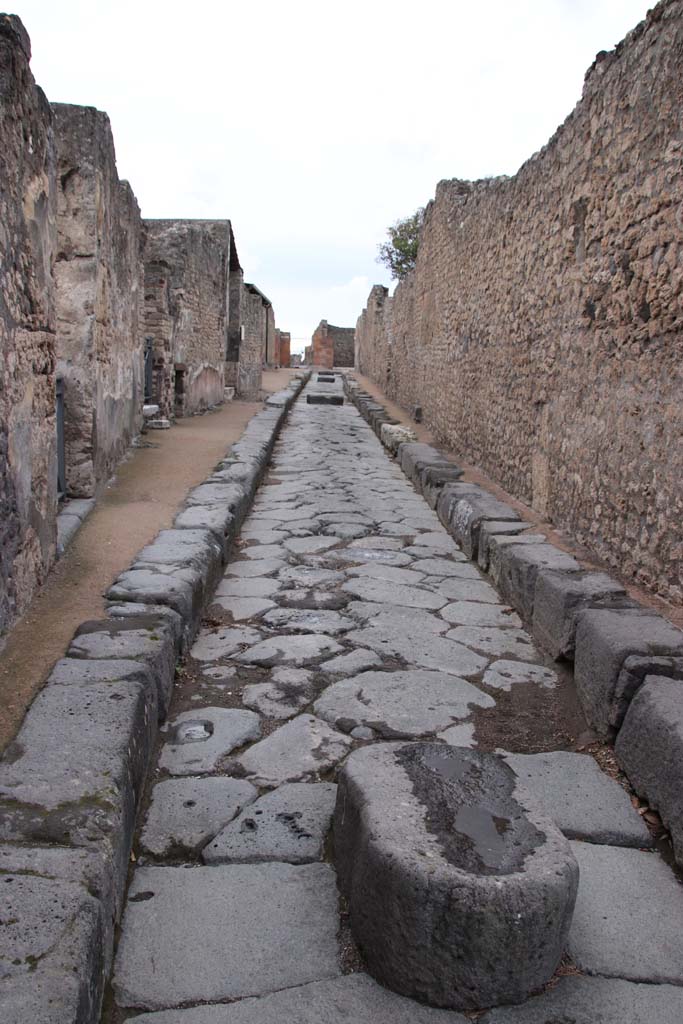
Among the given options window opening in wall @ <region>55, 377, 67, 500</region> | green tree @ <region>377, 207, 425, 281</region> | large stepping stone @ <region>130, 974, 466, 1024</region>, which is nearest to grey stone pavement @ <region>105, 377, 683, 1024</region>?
large stepping stone @ <region>130, 974, 466, 1024</region>

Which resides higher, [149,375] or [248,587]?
[149,375]

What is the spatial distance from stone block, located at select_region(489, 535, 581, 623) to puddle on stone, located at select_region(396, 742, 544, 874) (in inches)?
72.0

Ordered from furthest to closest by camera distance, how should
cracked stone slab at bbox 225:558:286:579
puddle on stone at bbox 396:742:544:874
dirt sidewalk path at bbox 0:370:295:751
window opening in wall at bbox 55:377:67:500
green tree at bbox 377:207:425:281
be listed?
green tree at bbox 377:207:425:281, window opening in wall at bbox 55:377:67:500, cracked stone slab at bbox 225:558:286:579, dirt sidewalk path at bbox 0:370:295:751, puddle on stone at bbox 396:742:544:874

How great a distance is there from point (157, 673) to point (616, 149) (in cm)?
368

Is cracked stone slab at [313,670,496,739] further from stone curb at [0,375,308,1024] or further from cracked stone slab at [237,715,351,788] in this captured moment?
stone curb at [0,375,308,1024]

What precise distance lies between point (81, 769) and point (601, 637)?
186cm

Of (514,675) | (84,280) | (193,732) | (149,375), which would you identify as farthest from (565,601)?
(149,375)

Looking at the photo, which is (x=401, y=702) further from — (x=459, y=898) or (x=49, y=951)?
(x=49, y=951)

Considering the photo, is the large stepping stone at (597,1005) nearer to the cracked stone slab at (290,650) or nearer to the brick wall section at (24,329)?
the cracked stone slab at (290,650)

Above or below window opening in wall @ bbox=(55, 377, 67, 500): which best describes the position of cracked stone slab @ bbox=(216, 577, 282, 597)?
below

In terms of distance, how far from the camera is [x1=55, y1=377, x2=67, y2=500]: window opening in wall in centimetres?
544

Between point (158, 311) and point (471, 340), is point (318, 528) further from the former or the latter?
point (158, 311)

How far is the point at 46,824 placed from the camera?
172 cm

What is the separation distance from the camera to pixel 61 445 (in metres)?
5.49
